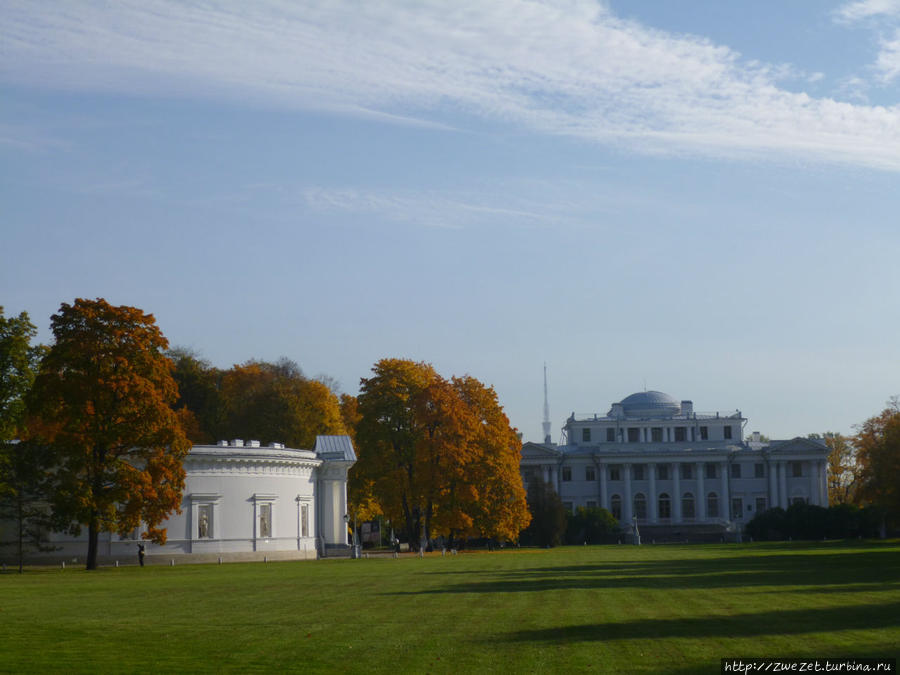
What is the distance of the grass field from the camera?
17875 millimetres

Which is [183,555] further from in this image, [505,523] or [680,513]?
[680,513]

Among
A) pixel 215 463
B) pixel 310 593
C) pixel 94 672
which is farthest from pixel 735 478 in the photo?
pixel 94 672

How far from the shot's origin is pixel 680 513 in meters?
136

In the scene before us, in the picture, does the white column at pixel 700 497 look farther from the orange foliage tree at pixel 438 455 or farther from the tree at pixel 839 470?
the orange foliage tree at pixel 438 455

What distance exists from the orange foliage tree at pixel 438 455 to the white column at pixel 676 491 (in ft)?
186

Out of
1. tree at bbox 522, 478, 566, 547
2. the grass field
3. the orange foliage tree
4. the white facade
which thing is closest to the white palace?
tree at bbox 522, 478, 566, 547

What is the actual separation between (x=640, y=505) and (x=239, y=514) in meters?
77.6

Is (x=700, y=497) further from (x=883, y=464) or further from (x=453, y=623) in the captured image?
(x=453, y=623)

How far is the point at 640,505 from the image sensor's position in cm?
13675

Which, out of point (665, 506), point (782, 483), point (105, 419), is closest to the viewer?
point (105, 419)

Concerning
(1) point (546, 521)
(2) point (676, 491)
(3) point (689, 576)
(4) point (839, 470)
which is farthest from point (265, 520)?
(4) point (839, 470)

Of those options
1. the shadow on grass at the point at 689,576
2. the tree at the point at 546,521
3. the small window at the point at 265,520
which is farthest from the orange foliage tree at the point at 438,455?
the shadow on grass at the point at 689,576

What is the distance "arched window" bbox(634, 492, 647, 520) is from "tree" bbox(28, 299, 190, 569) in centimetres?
8826

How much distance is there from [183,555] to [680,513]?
82484 millimetres
